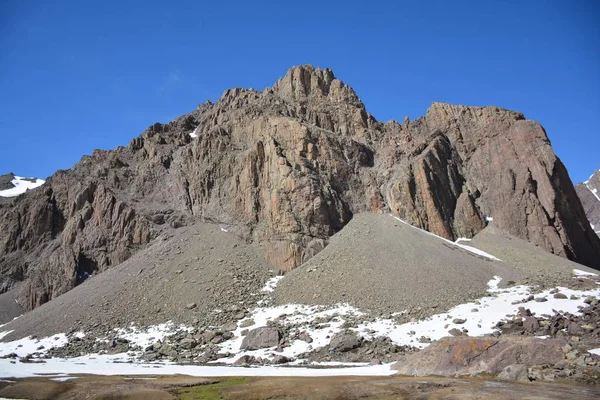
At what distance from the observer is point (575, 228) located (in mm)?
76438

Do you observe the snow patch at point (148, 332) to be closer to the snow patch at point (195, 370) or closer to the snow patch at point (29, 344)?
the snow patch at point (29, 344)

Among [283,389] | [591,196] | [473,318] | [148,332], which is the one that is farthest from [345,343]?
[591,196]

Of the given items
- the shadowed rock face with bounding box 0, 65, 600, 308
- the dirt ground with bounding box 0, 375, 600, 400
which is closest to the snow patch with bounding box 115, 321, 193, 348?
the shadowed rock face with bounding box 0, 65, 600, 308

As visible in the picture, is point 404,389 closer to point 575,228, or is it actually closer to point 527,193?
point 527,193

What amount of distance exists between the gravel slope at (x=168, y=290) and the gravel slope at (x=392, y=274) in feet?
25.0

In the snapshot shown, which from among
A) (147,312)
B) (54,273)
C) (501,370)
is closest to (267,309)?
(147,312)

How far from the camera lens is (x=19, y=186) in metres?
164

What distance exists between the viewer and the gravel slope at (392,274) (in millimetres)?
52844

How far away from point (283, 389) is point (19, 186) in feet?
591

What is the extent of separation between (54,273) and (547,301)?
273ft

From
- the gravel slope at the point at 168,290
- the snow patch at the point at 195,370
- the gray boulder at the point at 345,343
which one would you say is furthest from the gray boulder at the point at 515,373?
the gravel slope at the point at 168,290

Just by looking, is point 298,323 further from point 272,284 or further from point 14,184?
point 14,184

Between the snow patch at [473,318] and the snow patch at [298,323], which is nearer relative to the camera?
the snow patch at [473,318]

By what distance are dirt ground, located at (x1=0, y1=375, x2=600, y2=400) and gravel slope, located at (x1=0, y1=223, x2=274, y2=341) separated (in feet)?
89.3
